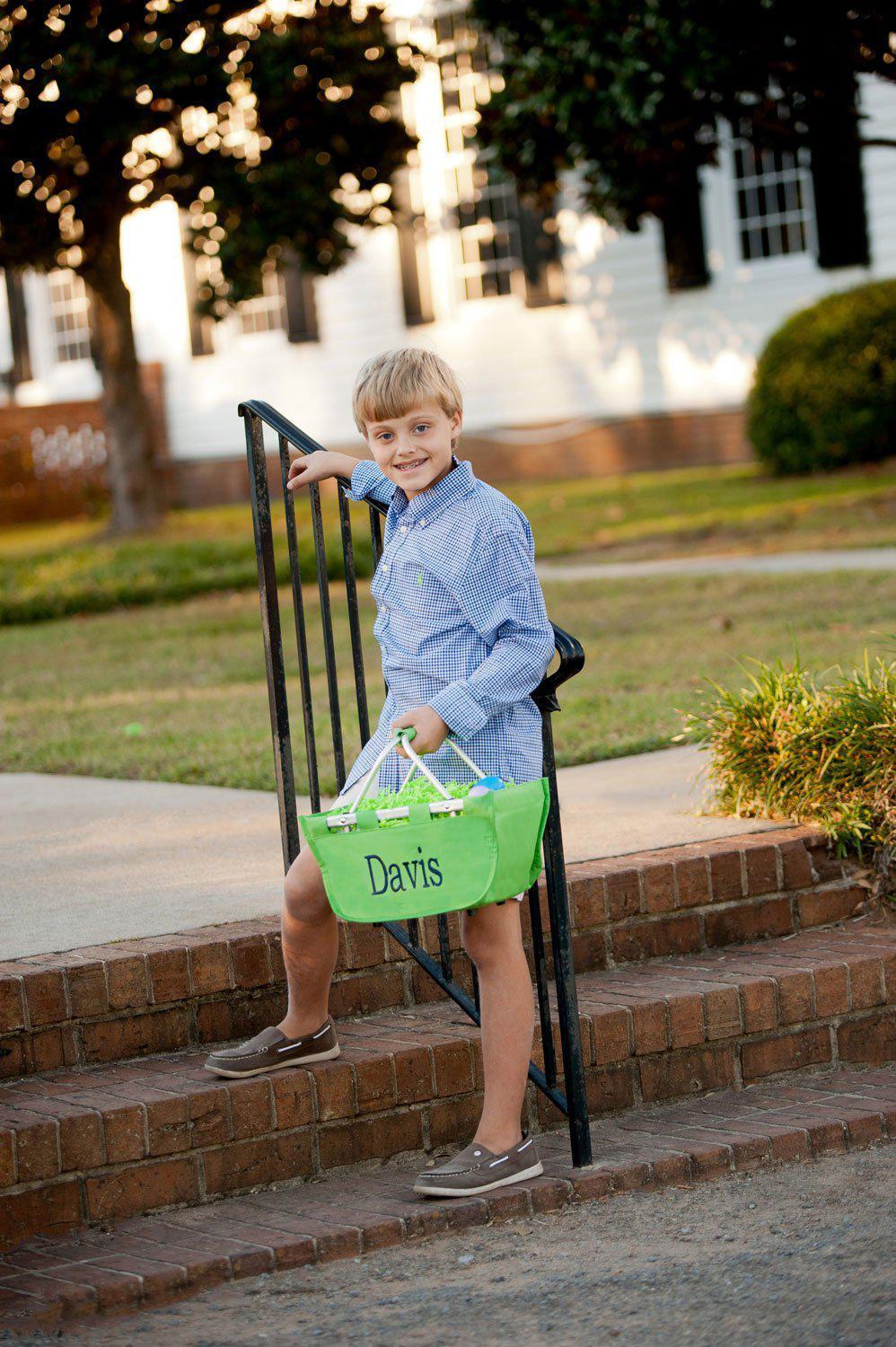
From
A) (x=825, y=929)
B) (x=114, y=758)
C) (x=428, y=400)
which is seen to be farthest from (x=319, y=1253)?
(x=114, y=758)

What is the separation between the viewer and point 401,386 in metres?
3.32

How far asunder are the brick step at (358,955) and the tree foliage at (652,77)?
784cm

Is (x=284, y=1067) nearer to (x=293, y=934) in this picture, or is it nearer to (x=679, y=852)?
(x=293, y=934)

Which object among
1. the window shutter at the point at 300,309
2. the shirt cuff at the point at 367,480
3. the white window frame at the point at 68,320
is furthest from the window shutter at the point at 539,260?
the shirt cuff at the point at 367,480

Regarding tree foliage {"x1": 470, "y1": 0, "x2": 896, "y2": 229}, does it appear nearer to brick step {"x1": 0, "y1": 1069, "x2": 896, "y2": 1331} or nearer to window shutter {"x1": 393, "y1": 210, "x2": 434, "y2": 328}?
window shutter {"x1": 393, "y1": 210, "x2": 434, "y2": 328}

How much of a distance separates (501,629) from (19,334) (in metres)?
21.9

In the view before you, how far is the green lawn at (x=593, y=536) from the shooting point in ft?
39.6

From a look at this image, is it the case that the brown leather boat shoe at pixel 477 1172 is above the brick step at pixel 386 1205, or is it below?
above

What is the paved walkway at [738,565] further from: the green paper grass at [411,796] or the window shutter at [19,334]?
the window shutter at [19,334]

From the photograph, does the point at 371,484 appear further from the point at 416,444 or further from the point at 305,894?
the point at 305,894

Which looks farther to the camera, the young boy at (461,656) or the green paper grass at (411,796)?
the young boy at (461,656)

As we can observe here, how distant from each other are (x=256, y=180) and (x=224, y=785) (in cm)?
941

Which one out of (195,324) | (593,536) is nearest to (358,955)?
(593,536)

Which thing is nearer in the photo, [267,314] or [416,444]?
[416,444]
